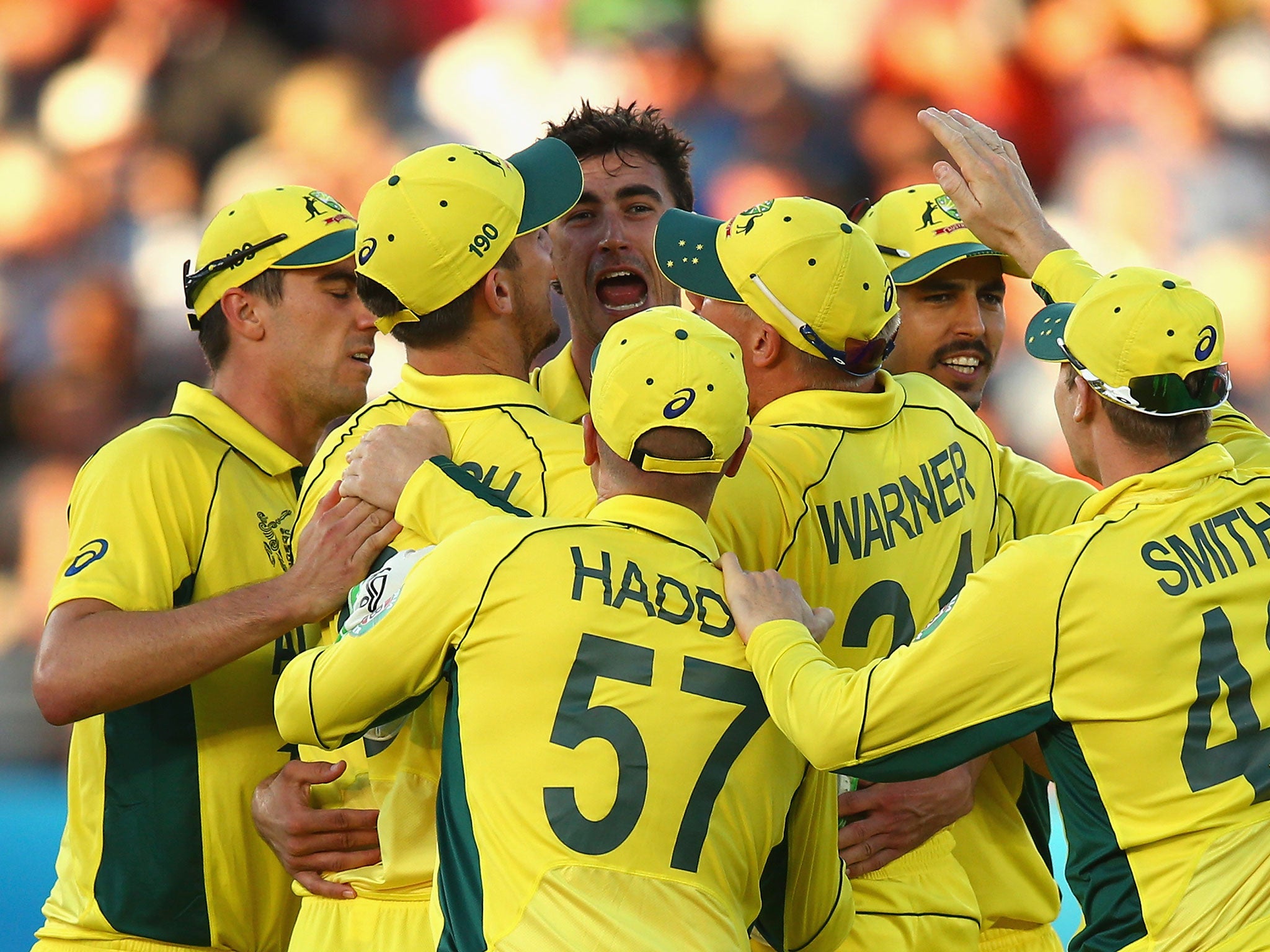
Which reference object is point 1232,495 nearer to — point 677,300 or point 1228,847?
point 1228,847

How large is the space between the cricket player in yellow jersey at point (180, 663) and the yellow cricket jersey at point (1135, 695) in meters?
1.17

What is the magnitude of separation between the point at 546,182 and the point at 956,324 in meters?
1.41

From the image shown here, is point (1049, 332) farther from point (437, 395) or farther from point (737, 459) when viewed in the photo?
point (437, 395)

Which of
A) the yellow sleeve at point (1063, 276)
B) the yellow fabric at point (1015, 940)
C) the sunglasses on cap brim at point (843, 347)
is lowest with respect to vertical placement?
the yellow fabric at point (1015, 940)

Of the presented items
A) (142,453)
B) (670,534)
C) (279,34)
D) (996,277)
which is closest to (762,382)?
(670,534)

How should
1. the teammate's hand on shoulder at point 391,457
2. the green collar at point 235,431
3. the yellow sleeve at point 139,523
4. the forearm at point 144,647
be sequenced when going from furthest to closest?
the green collar at point 235,431
the yellow sleeve at point 139,523
the forearm at point 144,647
the teammate's hand on shoulder at point 391,457

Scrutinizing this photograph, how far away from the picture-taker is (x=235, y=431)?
369 cm

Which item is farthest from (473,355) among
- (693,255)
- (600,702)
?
(600,702)

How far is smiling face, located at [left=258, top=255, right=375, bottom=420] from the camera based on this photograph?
3.91m

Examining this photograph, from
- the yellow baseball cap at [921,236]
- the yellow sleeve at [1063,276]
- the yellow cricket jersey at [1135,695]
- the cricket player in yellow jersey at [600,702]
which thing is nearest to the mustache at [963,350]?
the yellow baseball cap at [921,236]

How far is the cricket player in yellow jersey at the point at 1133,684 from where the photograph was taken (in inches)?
104

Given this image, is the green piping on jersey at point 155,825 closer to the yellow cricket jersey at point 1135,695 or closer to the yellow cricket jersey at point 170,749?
the yellow cricket jersey at point 170,749

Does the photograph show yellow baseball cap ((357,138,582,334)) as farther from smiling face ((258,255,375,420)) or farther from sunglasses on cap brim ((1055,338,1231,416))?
sunglasses on cap brim ((1055,338,1231,416))

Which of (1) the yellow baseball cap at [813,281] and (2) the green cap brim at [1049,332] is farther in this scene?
(1) the yellow baseball cap at [813,281]
